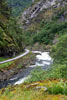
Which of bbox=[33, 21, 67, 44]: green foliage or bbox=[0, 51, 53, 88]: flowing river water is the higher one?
bbox=[0, 51, 53, 88]: flowing river water

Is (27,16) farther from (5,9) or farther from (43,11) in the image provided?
(5,9)

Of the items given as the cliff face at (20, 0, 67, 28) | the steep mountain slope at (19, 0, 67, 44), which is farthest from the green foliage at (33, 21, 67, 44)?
the cliff face at (20, 0, 67, 28)

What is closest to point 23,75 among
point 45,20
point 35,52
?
point 35,52

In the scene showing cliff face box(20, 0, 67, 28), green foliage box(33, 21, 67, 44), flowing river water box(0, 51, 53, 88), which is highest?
cliff face box(20, 0, 67, 28)

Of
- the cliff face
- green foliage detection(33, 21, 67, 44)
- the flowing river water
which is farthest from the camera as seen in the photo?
the cliff face

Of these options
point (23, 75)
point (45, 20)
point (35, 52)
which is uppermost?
point (45, 20)

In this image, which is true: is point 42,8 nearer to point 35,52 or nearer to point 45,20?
point 45,20

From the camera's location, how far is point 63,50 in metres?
26.6

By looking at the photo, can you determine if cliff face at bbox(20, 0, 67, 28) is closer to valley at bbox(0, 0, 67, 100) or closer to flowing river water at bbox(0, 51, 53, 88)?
valley at bbox(0, 0, 67, 100)

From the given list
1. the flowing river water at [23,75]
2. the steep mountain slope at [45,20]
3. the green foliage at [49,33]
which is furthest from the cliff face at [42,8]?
the flowing river water at [23,75]

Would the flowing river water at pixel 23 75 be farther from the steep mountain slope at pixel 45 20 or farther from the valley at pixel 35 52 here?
the steep mountain slope at pixel 45 20

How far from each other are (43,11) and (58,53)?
125948mm

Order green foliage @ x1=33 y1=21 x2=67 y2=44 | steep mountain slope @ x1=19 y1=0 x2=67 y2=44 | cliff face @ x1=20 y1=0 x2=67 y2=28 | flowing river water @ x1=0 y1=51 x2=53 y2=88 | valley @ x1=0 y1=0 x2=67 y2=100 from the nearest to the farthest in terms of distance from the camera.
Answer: valley @ x1=0 y1=0 x2=67 y2=100 → flowing river water @ x1=0 y1=51 x2=53 y2=88 → green foliage @ x1=33 y1=21 x2=67 y2=44 → steep mountain slope @ x1=19 y1=0 x2=67 y2=44 → cliff face @ x1=20 y1=0 x2=67 y2=28

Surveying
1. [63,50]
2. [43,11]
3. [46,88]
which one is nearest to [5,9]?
[63,50]
